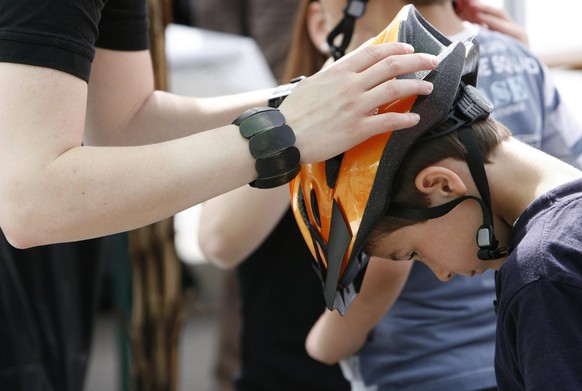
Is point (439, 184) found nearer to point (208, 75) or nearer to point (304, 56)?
point (304, 56)

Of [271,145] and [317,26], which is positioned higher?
[271,145]

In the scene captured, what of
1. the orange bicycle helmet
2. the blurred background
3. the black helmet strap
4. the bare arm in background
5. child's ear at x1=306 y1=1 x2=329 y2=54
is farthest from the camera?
the blurred background

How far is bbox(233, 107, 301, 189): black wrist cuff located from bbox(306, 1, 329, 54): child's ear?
76 cm

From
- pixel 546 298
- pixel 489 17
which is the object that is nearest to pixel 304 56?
pixel 489 17

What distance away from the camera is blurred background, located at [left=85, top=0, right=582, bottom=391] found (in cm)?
330

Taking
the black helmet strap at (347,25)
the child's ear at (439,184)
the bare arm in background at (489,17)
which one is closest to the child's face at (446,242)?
the child's ear at (439,184)

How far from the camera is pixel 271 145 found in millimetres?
1258

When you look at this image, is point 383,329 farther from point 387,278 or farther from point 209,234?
point 209,234

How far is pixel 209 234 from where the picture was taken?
1.99 metres

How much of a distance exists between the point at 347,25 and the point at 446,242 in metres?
0.54

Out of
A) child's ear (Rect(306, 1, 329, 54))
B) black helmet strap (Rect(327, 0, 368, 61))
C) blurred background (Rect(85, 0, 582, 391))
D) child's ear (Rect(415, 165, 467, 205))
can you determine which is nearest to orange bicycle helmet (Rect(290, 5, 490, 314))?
child's ear (Rect(415, 165, 467, 205))

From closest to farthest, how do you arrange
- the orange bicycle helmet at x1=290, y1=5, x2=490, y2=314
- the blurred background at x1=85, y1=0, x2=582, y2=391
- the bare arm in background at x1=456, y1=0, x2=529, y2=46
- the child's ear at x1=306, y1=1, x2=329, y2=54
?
the orange bicycle helmet at x1=290, y1=5, x2=490, y2=314
the child's ear at x1=306, y1=1, x2=329, y2=54
the bare arm in background at x1=456, y1=0, x2=529, y2=46
the blurred background at x1=85, y1=0, x2=582, y2=391

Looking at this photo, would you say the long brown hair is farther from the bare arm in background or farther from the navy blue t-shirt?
the navy blue t-shirt

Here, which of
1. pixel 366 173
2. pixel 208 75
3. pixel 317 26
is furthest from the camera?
pixel 208 75
